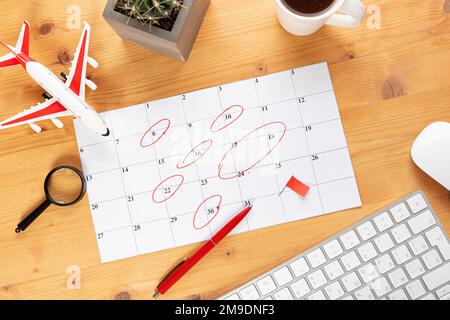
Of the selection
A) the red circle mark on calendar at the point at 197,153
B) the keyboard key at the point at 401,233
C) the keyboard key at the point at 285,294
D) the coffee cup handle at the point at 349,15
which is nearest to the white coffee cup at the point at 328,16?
the coffee cup handle at the point at 349,15

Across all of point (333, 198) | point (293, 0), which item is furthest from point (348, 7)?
point (333, 198)

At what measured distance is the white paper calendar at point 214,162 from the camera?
Result: 82 centimetres

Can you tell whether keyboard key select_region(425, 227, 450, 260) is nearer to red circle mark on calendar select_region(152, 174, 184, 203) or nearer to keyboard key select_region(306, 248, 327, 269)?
keyboard key select_region(306, 248, 327, 269)

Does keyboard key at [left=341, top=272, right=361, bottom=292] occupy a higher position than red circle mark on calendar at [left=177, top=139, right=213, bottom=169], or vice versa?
red circle mark on calendar at [left=177, top=139, right=213, bottom=169]

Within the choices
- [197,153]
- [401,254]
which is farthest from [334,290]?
[197,153]

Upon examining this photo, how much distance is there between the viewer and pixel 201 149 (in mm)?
835

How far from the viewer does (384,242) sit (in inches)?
31.2

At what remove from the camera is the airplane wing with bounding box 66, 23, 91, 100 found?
30.8 inches

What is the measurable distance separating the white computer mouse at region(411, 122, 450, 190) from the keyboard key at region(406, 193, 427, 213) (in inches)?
1.7

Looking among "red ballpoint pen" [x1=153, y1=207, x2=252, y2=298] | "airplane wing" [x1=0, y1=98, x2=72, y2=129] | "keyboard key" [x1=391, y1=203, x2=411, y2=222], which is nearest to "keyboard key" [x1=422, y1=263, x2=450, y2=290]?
"keyboard key" [x1=391, y1=203, x2=411, y2=222]

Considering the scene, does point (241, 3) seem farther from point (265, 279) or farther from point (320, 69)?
point (265, 279)

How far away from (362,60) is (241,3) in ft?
0.81

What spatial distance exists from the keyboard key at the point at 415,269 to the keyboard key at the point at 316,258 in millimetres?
147

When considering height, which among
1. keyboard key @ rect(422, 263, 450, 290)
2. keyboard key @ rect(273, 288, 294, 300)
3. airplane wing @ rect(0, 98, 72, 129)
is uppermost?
airplane wing @ rect(0, 98, 72, 129)
